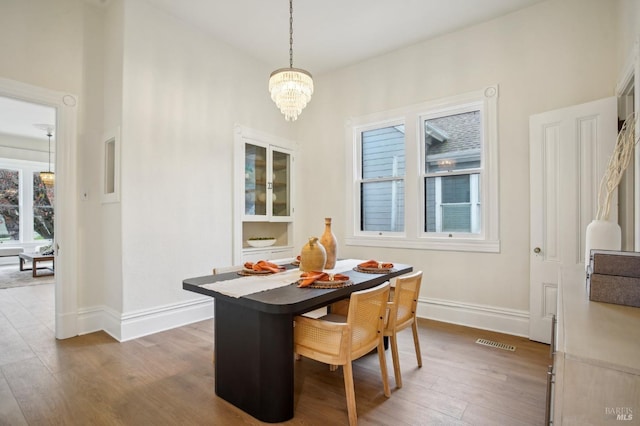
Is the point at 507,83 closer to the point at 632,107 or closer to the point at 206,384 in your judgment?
the point at 632,107

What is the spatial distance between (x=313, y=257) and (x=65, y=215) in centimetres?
264

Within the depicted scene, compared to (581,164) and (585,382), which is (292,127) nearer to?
(581,164)

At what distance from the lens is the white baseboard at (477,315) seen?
10.7ft

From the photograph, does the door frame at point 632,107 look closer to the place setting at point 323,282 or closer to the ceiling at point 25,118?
the place setting at point 323,282

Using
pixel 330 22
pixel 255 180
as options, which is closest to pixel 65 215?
pixel 255 180

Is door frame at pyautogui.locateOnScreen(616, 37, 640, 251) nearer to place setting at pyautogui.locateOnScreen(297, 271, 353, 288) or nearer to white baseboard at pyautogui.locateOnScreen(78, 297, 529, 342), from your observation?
white baseboard at pyautogui.locateOnScreen(78, 297, 529, 342)

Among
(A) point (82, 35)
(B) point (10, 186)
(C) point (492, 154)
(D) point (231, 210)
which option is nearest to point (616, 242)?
(C) point (492, 154)

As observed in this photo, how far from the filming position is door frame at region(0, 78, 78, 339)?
125 inches

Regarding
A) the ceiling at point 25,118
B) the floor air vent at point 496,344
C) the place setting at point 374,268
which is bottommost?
the floor air vent at point 496,344

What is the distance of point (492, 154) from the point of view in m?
3.46

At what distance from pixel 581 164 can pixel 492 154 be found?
31.0 inches

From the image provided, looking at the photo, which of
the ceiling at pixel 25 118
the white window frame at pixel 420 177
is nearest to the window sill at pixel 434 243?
the white window frame at pixel 420 177

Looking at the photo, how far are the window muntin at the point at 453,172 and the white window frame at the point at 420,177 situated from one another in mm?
62

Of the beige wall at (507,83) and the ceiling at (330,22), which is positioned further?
the ceiling at (330,22)
